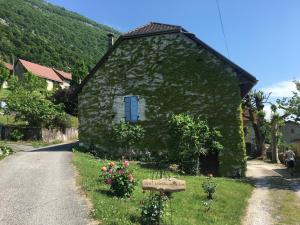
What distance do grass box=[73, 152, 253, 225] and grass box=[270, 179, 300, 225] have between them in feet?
4.04

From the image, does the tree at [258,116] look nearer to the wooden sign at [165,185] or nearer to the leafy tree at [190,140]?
the leafy tree at [190,140]

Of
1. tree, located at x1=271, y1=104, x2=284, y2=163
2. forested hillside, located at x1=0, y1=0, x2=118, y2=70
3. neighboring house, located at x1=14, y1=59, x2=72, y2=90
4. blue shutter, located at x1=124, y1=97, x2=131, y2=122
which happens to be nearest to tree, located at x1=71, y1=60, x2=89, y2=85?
neighboring house, located at x1=14, y1=59, x2=72, y2=90

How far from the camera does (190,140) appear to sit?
24719 mm

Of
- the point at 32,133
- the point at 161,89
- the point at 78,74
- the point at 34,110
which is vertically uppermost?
the point at 78,74

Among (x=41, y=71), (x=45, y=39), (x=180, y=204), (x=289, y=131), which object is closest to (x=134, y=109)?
(x=180, y=204)

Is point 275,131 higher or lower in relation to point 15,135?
higher

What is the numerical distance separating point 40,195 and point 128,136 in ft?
45.2

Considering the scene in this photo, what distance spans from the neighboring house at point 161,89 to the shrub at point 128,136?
20.2 inches

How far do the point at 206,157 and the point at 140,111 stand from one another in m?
5.25

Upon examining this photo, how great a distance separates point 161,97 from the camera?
27750 millimetres

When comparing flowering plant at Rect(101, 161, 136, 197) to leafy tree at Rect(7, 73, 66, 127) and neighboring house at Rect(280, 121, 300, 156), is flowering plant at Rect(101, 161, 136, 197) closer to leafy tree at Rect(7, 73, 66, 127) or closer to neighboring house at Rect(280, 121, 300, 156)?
leafy tree at Rect(7, 73, 66, 127)

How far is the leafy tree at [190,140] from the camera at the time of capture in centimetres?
2461

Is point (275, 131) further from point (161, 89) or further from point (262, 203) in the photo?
point (262, 203)

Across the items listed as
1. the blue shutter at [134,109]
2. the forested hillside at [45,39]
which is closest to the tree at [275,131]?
the blue shutter at [134,109]
